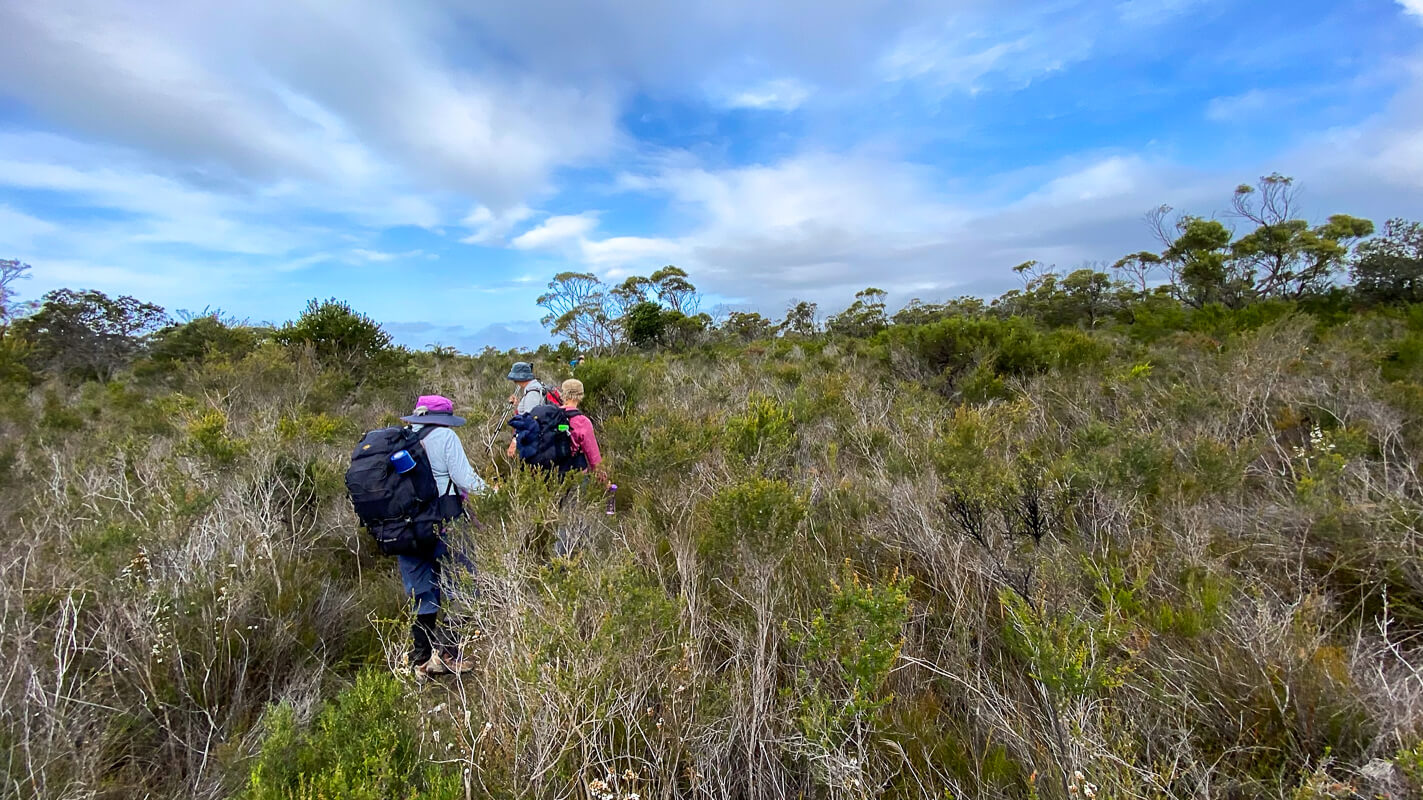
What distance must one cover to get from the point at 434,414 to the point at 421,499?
1.68ft

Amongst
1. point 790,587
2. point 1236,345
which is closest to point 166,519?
point 790,587

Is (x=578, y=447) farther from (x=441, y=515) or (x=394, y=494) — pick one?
(x=394, y=494)

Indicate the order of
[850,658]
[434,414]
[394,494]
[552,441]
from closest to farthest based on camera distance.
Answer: [850,658]
[394,494]
[434,414]
[552,441]

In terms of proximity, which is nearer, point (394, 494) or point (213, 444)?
point (394, 494)

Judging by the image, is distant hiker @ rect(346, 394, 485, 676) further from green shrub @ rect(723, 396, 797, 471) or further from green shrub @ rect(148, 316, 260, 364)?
green shrub @ rect(148, 316, 260, 364)

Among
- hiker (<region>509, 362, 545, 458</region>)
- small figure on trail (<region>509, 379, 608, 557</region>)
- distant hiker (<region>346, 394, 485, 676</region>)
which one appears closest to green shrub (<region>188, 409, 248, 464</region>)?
distant hiker (<region>346, 394, 485, 676</region>)

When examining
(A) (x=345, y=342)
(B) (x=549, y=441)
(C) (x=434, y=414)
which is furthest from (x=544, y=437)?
(A) (x=345, y=342)

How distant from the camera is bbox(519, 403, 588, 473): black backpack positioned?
12.9 feet

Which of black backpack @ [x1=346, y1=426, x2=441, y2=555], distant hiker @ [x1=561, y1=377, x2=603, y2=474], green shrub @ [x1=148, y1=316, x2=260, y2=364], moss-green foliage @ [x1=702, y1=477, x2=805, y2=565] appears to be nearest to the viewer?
moss-green foliage @ [x1=702, y1=477, x2=805, y2=565]

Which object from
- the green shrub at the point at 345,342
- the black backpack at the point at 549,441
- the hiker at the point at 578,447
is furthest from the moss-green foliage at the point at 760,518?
the green shrub at the point at 345,342

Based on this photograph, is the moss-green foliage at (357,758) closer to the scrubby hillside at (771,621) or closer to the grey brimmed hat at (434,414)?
the scrubby hillside at (771,621)

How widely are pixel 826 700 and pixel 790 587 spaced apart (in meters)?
1.02

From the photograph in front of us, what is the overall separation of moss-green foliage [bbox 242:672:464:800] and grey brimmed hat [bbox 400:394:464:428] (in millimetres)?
1592

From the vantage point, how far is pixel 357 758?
1.59 metres
